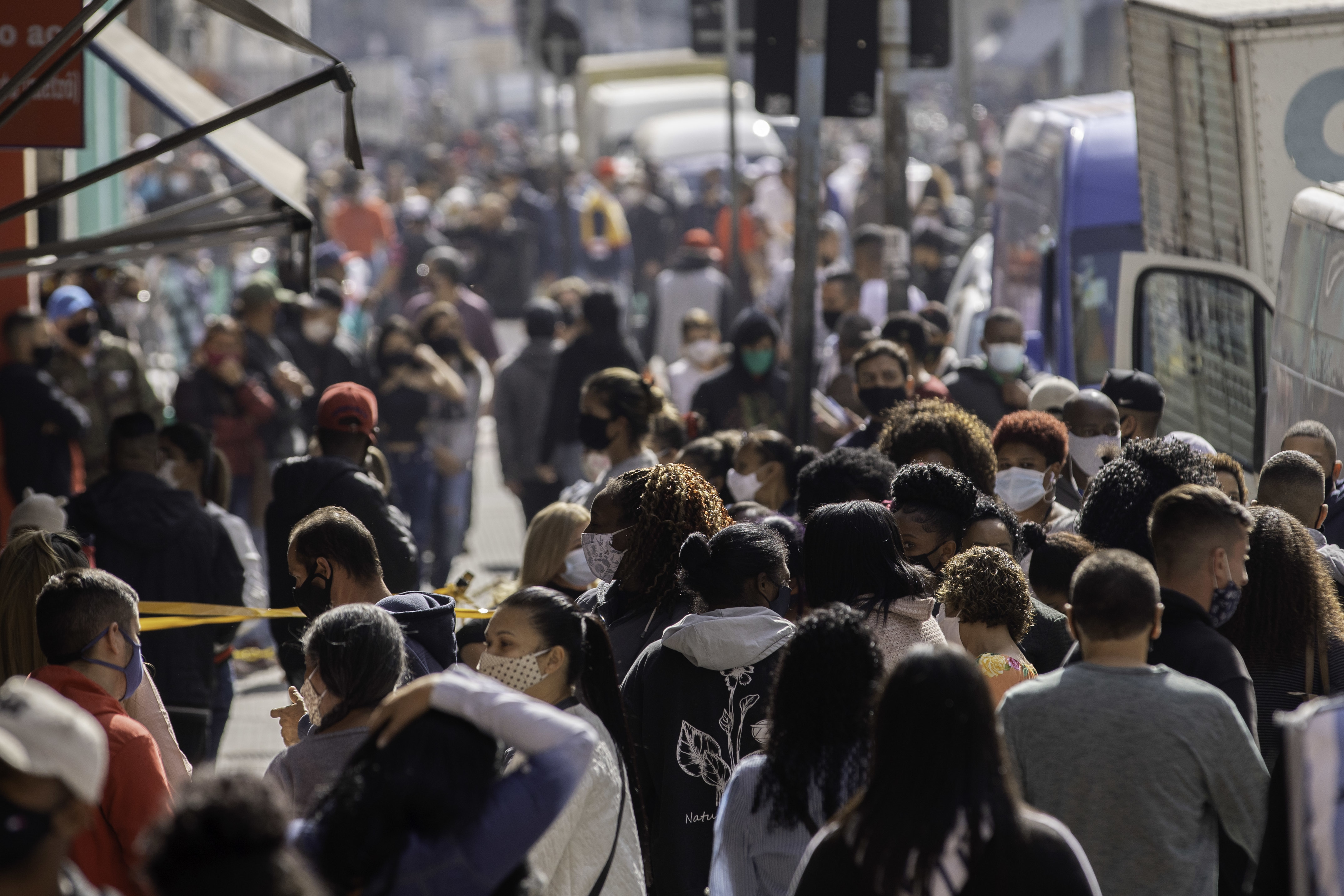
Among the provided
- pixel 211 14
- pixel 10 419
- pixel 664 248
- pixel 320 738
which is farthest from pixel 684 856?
pixel 211 14

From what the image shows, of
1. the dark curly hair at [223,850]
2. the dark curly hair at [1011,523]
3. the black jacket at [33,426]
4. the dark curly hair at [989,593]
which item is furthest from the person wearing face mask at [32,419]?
the dark curly hair at [223,850]

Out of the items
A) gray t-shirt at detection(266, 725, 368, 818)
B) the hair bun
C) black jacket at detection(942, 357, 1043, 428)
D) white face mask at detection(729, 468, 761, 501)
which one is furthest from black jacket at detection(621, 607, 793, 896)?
black jacket at detection(942, 357, 1043, 428)

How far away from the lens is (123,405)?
970 cm

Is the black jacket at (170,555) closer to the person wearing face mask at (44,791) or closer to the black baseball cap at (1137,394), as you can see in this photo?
the black baseball cap at (1137,394)

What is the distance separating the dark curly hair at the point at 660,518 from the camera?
481cm

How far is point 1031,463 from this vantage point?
6.17 m

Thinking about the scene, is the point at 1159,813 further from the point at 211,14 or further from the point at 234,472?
the point at 211,14

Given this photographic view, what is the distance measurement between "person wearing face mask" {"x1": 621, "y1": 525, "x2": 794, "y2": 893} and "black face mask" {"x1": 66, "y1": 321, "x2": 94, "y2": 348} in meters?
6.71

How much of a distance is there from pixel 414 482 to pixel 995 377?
11.7ft

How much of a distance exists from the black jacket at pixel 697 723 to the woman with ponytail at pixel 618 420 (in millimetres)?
2573

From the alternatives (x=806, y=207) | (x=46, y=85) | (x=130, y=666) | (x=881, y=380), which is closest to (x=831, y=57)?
(x=806, y=207)

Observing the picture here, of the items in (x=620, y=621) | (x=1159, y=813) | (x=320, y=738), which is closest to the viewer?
(x=1159, y=813)

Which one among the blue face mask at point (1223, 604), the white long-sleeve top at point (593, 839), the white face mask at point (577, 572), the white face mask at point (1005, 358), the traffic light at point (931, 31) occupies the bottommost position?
the white long-sleeve top at point (593, 839)

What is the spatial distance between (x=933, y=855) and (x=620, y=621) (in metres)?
2.14
